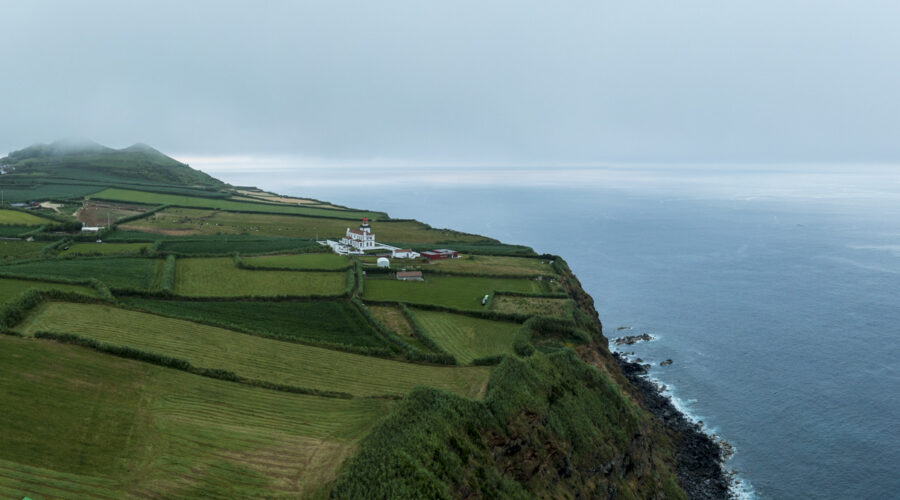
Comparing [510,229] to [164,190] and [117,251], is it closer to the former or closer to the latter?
[164,190]

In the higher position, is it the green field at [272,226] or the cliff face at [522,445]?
the green field at [272,226]

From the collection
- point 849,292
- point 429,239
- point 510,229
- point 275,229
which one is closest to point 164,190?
point 275,229

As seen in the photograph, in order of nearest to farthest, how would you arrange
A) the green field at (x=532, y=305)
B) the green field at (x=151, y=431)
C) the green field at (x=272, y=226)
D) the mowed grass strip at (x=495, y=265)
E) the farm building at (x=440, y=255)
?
the green field at (x=151, y=431), the green field at (x=532, y=305), the mowed grass strip at (x=495, y=265), the farm building at (x=440, y=255), the green field at (x=272, y=226)

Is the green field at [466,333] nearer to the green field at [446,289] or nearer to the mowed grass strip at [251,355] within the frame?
Answer: the green field at [446,289]

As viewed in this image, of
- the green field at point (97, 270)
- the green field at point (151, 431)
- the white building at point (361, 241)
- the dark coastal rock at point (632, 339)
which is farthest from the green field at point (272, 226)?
the green field at point (151, 431)

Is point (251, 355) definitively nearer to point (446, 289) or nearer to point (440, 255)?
point (446, 289)

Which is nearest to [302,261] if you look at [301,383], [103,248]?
[103,248]
